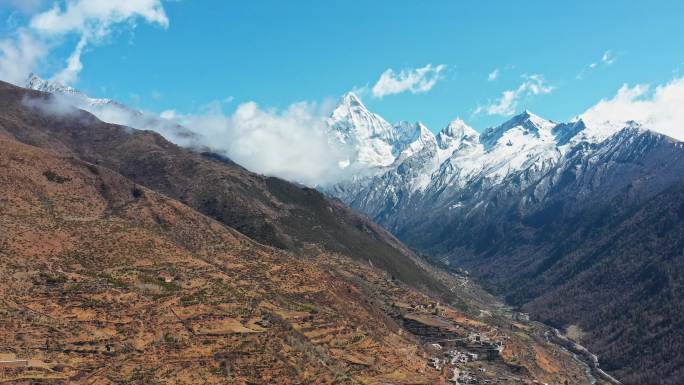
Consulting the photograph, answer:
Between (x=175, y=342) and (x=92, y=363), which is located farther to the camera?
(x=175, y=342)

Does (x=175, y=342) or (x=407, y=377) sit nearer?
(x=175, y=342)

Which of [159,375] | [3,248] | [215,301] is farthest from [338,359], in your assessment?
[3,248]

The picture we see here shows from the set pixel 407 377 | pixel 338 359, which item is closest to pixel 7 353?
pixel 338 359

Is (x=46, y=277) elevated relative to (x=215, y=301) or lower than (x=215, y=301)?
lower

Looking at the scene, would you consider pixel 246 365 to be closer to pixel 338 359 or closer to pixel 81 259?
pixel 338 359

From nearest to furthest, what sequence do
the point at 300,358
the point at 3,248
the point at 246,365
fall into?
the point at 246,365, the point at 300,358, the point at 3,248

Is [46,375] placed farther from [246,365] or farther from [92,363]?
[246,365]

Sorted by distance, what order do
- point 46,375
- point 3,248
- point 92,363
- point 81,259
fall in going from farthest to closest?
point 81,259 < point 3,248 < point 92,363 < point 46,375

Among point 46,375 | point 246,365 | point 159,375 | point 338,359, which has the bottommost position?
point 46,375

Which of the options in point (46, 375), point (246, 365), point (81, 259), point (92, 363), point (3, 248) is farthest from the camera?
point (81, 259)
